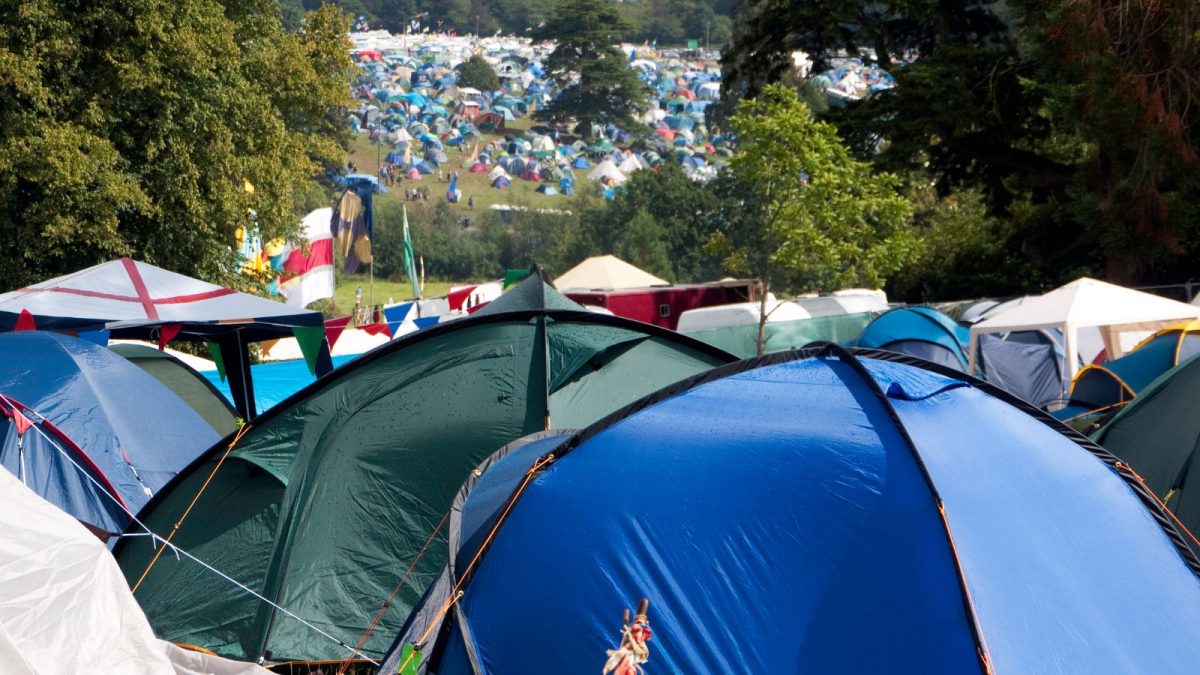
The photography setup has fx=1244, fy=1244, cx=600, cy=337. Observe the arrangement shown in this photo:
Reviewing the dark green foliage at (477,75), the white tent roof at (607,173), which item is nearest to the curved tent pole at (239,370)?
the white tent roof at (607,173)

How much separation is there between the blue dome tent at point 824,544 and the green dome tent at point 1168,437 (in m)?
2.20

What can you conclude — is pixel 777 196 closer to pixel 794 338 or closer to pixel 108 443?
pixel 794 338

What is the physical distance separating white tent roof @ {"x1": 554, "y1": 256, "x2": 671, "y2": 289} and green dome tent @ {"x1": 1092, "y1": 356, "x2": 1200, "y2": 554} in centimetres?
2172

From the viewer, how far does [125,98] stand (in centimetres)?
1845

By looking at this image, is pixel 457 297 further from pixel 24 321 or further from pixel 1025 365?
pixel 24 321

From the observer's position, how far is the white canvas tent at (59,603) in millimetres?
4250

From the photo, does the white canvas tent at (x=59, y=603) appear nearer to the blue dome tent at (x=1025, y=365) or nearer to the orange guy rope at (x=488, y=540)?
the orange guy rope at (x=488, y=540)

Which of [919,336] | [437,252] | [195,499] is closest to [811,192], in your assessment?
[919,336]

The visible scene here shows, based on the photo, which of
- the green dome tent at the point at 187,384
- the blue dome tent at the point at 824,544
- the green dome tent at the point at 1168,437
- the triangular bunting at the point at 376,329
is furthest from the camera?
the triangular bunting at the point at 376,329

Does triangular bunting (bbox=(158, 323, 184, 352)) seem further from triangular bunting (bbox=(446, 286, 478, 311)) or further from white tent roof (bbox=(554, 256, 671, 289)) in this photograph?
white tent roof (bbox=(554, 256, 671, 289))

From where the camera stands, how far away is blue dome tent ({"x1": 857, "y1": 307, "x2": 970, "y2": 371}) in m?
17.0

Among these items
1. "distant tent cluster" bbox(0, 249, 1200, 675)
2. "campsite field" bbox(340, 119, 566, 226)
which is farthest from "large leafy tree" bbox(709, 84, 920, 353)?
"campsite field" bbox(340, 119, 566, 226)

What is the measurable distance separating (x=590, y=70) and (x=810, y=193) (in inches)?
4156

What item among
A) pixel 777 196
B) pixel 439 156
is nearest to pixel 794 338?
pixel 777 196
